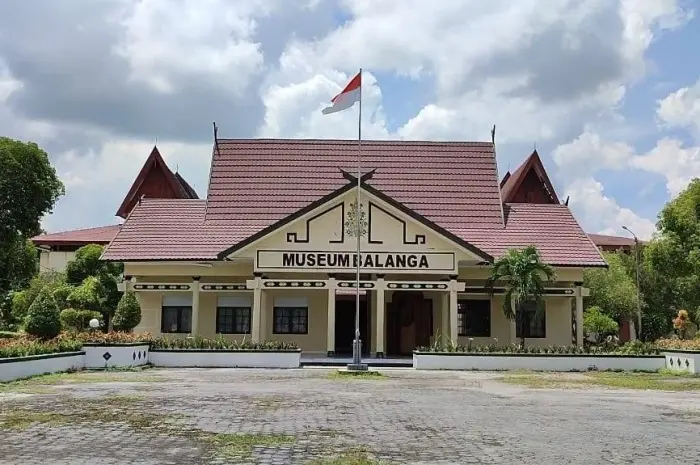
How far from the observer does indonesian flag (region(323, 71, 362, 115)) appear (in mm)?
25516

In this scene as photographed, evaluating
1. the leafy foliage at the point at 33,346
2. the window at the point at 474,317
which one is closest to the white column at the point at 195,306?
the leafy foliage at the point at 33,346

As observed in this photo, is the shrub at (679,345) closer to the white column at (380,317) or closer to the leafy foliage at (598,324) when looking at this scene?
the leafy foliage at (598,324)

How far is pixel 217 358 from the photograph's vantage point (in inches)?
1035

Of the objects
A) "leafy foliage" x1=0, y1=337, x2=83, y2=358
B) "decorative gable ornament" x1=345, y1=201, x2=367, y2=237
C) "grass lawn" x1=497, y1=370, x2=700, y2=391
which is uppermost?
"decorative gable ornament" x1=345, y1=201, x2=367, y2=237

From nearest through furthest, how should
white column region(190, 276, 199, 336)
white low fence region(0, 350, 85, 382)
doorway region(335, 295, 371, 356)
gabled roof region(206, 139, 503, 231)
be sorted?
white low fence region(0, 350, 85, 382), white column region(190, 276, 199, 336), doorway region(335, 295, 371, 356), gabled roof region(206, 139, 503, 231)

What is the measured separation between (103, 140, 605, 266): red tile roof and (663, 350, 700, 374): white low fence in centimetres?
613

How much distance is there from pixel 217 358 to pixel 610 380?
40.3ft

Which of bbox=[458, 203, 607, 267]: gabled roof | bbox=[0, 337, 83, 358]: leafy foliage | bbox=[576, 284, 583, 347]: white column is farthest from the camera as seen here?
bbox=[458, 203, 607, 267]: gabled roof

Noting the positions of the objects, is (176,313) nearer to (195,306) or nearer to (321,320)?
(195,306)

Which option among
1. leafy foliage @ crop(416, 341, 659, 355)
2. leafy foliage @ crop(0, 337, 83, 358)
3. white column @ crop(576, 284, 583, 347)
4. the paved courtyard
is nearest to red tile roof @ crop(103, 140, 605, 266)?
white column @ crop(576, 284, 583, 347)

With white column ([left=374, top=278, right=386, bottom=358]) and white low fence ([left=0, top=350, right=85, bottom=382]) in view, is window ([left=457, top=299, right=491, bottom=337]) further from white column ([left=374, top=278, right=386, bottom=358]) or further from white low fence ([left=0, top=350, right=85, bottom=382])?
white low fence ([left=0, top=350, right=85, bottom=382])

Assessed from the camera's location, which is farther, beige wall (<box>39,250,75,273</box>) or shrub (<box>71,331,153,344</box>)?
beige wall (<box>39,250,75,273</box>)

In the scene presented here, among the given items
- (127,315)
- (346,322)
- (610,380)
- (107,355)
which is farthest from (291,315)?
(610,380)

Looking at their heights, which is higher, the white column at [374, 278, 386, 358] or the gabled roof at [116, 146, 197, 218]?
the gabled roof at [116, 146, 197, 218]
